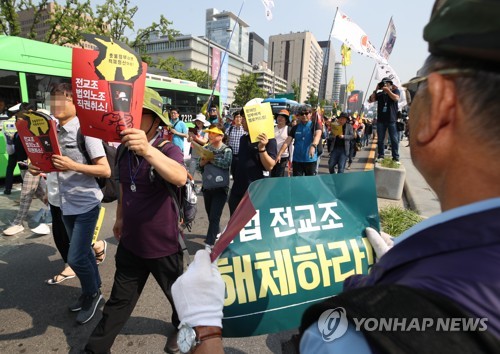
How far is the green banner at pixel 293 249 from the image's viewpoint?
1.32 meters

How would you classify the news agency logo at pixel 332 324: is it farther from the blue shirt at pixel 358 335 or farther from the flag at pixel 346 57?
the flag at pixel 346 57

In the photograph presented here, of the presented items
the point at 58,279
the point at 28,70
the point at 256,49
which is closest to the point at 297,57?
the point at 256,49

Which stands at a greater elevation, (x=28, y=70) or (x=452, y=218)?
(x=28, y=70)

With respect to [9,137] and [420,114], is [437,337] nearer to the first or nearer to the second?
[420,114]

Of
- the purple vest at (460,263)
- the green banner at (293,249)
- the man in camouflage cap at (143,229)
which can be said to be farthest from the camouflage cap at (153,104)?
the purple vest at (460,263)

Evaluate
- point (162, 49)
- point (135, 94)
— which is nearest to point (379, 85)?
point (135, 94)

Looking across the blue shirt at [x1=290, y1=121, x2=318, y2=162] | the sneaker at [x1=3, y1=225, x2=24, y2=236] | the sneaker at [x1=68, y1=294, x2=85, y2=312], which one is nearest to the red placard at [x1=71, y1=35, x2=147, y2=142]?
the sneaker at [x1=68, y1=294, x2=85, y2=312]

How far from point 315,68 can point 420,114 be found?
123m

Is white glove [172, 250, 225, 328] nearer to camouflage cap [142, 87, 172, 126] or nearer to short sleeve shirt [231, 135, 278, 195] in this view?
camouflage cap [142, 87, 172, 126]

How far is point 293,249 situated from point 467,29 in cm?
108

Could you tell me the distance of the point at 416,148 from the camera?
0.66 metres

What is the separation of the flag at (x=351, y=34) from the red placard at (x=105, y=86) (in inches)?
216

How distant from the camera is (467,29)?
20.3 inches

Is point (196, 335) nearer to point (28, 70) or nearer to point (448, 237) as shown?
point (448, 237)
